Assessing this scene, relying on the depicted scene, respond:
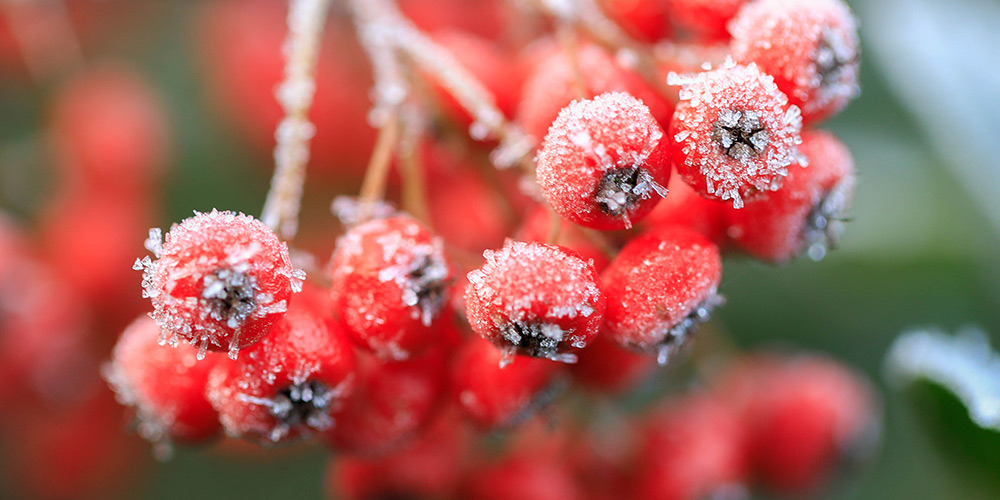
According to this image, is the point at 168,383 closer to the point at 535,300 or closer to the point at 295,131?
the point at 295,131

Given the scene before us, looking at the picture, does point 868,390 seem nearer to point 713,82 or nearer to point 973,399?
point 973,399

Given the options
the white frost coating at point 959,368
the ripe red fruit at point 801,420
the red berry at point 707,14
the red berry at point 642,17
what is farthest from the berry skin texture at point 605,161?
the ripe red fruit at point 801,420

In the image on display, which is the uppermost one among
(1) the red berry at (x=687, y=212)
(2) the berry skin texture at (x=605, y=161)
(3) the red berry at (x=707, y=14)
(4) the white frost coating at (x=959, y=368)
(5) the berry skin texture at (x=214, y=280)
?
(5) the berry skin texture at (x=214, y=280)

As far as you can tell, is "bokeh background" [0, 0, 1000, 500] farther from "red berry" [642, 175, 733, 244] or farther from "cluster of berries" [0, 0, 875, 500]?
"red berry" [642, 175, 733, 244]

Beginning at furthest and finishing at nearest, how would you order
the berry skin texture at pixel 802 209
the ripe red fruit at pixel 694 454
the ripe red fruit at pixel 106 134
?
the ripe red fruit at pixel 106 134 < the ripe red fruit at pixel 694 454 < the berry skin texture at pixel 802 209

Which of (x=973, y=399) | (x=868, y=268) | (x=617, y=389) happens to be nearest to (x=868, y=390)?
(x=868, y=268)

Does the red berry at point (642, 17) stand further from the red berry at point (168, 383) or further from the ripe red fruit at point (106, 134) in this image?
the ripe red fruit at point (106, 134)

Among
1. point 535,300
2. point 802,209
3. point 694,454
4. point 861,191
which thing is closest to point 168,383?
point 535,300

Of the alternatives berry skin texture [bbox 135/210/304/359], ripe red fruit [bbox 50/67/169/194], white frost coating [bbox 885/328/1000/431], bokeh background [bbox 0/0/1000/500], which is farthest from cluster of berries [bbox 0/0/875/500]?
ripe red fruit [bbox 50/67/169/194]
